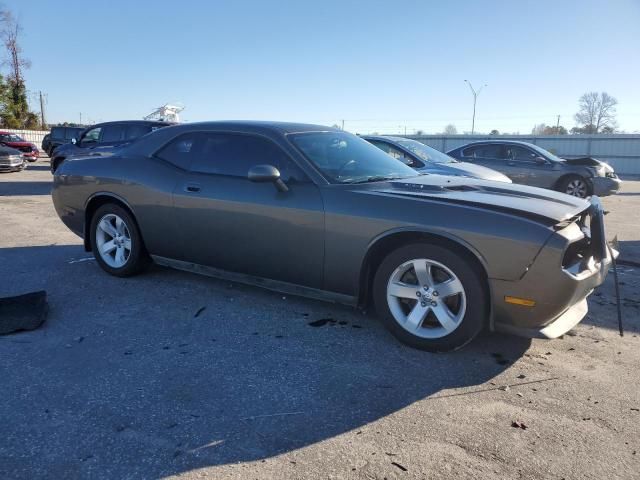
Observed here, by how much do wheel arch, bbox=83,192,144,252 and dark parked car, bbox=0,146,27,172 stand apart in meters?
14.8

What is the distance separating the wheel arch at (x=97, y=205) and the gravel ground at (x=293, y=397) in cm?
93

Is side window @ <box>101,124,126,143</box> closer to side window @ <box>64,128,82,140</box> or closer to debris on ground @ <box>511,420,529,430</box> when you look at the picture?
side window @ <box>64,128,82,140</box>

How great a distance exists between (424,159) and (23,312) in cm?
649

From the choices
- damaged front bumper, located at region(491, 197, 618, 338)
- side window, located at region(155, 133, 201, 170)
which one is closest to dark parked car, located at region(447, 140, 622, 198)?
side window, located at region(155, 133, 201, 170)

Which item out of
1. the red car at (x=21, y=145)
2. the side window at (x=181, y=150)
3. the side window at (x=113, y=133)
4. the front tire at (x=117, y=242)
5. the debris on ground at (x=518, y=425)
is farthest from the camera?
the red car at (x=21, y=145)

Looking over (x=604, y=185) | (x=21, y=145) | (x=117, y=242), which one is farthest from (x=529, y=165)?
(x=21, y=145)

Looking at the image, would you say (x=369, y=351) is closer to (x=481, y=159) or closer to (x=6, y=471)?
(x=6, y=471)

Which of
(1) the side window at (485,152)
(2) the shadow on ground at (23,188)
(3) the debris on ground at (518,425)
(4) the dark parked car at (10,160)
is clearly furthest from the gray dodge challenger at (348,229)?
(4) the dark parked car at (10,160)

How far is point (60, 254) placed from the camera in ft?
20.7

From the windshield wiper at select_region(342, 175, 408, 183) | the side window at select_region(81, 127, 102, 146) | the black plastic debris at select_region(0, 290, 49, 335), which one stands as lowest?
the black plastic debris at select_region(0, 290, 49, 335)

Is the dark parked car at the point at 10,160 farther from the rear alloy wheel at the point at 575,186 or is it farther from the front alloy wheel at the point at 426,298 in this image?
the front alloy wheel at the point at 426,298

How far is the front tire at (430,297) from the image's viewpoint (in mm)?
3373

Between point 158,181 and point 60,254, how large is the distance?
2347 millimetres

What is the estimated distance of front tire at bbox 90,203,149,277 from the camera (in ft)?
16.6
